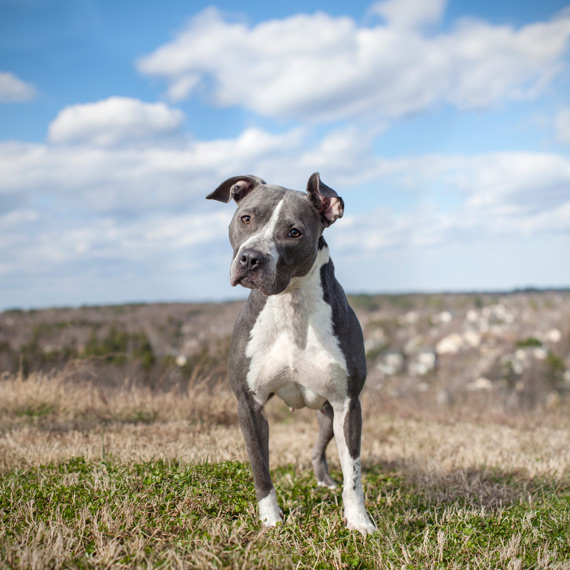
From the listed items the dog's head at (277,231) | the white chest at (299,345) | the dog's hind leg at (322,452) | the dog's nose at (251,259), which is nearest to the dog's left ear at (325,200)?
the dog's head at (277,231)

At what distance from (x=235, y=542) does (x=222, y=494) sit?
0.67 meters

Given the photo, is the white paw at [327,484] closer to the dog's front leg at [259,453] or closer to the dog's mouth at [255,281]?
the dog's front leg at [259,453]

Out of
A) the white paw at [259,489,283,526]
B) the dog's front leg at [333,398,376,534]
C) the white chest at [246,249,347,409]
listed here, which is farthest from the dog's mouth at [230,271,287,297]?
the white paw at [259,489,283,526]

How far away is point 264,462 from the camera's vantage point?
3.96 metres

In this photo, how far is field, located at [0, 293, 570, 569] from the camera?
336 centimetres

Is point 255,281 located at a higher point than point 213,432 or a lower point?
higher

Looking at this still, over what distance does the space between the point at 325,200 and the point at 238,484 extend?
220cm

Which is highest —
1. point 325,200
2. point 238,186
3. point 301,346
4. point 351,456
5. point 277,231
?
point 238,186

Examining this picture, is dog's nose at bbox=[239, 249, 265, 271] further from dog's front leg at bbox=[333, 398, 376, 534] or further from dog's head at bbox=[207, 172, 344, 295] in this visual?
dog's front leg at bbox=[333, 398, 376, 534]

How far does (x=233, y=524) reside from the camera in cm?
360

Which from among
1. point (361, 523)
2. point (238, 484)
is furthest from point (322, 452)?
point (361, 523)

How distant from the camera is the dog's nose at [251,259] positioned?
3.38 meters

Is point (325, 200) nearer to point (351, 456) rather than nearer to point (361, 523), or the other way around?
point (351, 456)

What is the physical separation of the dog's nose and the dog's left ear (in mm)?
652
